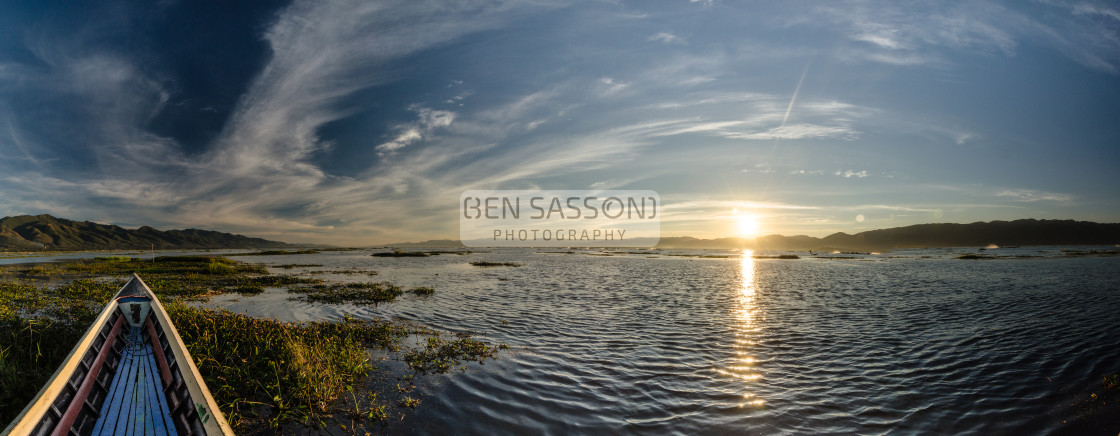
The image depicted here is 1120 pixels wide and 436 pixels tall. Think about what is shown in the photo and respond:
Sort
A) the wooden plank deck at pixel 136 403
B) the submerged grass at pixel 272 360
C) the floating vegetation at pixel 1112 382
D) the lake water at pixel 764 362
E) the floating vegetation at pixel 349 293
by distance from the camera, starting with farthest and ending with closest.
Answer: the floating vegetation at pixel 349 293, the floating vegetation at pixel 1112 382, the lake water at pixel 764 362, the submerged grass at pixel 272 360, the wooden plank deck at pixel 136 403

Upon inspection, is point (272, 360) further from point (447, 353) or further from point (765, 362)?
point (765, 362)

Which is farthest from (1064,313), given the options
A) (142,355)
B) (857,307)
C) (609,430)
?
(142,355)

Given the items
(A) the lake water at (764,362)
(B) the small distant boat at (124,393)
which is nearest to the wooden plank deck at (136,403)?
(B) the small distant boat at (124,393)

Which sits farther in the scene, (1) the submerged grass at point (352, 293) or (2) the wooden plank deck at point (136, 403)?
(1) the submerged grass at point (352, 293)

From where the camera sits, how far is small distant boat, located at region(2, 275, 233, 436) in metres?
5.23

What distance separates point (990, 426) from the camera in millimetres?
7352

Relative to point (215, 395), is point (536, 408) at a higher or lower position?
lower

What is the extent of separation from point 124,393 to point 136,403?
0.74 m

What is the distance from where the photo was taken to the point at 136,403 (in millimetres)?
6441

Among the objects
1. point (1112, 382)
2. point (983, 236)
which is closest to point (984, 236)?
point (983, 236)

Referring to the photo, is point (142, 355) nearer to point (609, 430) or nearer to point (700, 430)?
point (609, 430)

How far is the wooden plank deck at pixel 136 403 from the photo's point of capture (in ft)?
18.8

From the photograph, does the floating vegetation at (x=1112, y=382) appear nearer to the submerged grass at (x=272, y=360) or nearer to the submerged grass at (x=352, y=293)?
the submerged grass at (x=272, y=360)

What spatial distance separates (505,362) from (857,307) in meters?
18.3
